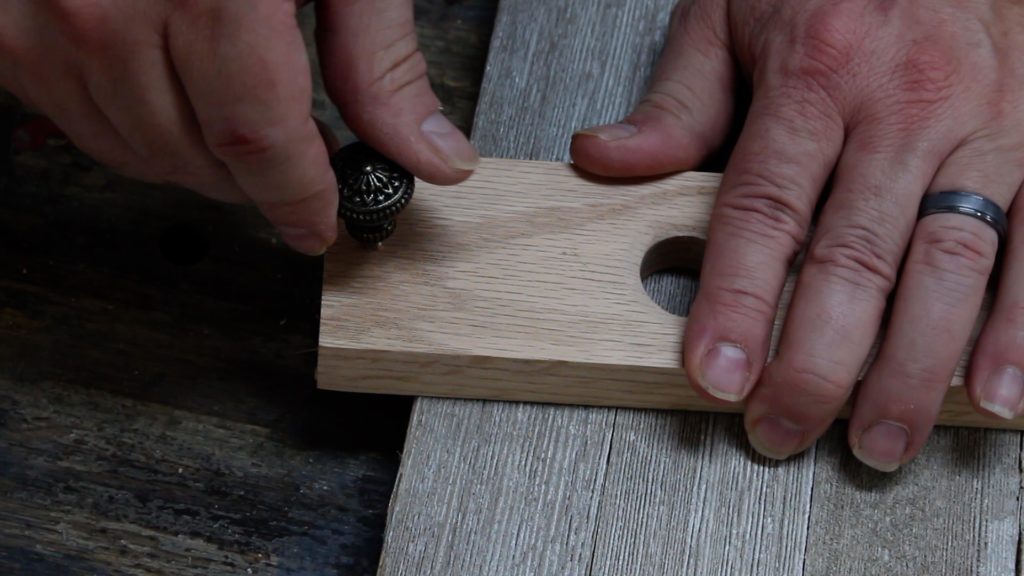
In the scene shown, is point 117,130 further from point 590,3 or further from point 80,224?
point 590,3

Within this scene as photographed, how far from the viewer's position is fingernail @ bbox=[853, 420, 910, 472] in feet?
3.40

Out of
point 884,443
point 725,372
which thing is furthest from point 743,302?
point 884,443

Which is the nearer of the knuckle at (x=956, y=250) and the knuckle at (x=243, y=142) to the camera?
the knuckle at (x=243, y=142)

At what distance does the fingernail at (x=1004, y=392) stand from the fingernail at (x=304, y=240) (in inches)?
26.5

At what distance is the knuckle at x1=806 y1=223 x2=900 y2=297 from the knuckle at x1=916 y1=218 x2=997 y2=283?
32 millimetres

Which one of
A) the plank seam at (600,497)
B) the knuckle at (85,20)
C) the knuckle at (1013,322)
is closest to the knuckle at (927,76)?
the knuckle at (1013,322)

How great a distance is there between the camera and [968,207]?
1071 mm

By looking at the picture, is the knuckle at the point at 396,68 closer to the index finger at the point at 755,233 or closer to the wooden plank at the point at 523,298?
the wooden plank at the point at 523,298

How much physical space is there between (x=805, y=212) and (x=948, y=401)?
0.24 metres

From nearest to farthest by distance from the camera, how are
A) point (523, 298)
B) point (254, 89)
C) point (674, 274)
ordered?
1. point (254, 89)
2. point (523, 298)
3. point (674, 274)

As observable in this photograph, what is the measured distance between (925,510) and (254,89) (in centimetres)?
78

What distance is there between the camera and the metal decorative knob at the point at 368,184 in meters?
1.01

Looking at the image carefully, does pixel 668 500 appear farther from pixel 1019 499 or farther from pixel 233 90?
pixel 233 90

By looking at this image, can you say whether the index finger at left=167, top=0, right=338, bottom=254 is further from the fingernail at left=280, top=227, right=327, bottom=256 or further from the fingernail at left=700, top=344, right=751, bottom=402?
→ the fingernail at left=700, top=344, right=751, bottom=402
